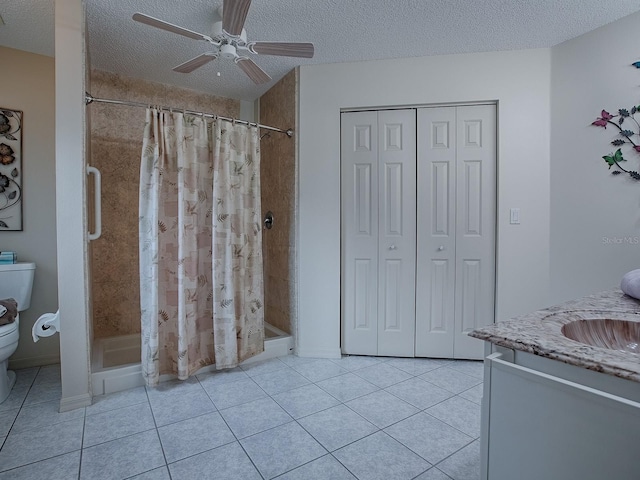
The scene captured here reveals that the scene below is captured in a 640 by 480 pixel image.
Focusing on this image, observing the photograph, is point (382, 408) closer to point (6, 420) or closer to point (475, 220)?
point (475, 220)

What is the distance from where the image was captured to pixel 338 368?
8.27 ft

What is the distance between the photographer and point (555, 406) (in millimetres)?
729

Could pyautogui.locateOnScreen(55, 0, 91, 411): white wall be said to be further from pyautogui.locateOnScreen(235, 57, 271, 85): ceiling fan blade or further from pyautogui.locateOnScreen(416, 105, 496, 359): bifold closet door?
pyautogui.locateOnScreen(416, 105, 496, 359): bifold closet door

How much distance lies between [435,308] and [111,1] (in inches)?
121

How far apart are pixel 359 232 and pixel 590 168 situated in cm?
169

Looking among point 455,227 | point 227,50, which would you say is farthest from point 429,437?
point 227,50

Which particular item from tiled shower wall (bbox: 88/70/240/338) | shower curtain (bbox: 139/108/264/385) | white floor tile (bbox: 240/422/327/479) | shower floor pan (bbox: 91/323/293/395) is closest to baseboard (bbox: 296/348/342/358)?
shower floor pan (bbox: 91/323/293/395)

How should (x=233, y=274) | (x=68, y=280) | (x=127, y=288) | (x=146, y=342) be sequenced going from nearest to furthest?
(x=68, y=280)
(x=146, y=342)
(x=233, y=274)
(x=127, y=288)

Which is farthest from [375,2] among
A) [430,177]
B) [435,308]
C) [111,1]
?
[435,308]

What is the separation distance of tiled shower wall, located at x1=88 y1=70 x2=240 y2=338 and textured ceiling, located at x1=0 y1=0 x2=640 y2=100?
32cm

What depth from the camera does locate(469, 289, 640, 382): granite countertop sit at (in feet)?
2.19

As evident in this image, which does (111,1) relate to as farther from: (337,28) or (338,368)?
(338,368)

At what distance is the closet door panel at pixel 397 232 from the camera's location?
2646 millimetres

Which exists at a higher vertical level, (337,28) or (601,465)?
(337,28)
